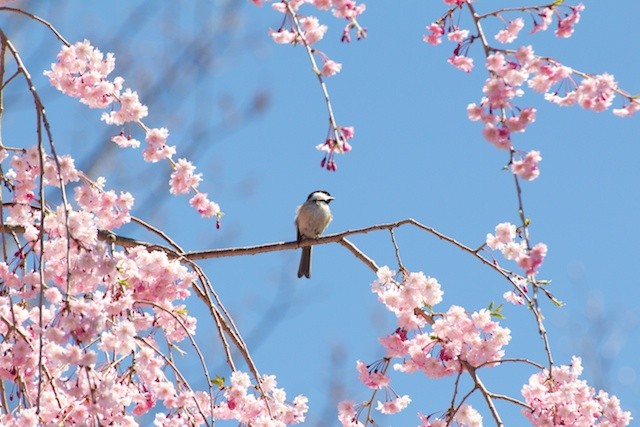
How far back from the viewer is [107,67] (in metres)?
3.82

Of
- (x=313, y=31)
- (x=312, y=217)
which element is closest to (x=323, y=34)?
(x=313, y=31)

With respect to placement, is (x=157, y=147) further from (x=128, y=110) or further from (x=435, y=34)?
(x=435, y=34)

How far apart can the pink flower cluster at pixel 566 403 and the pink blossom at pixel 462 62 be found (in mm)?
1049

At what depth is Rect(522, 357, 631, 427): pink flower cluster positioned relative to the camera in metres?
3.30

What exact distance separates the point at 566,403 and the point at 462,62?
3.90 feet

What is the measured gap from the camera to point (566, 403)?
3307mm

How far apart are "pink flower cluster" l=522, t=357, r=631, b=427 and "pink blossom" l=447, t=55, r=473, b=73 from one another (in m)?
1.05

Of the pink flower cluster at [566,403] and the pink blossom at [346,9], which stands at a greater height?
the pink blossom at [346,9]

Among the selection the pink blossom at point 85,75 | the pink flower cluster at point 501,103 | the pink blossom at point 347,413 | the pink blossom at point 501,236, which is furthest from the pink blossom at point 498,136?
the pink blossom at point 85,75

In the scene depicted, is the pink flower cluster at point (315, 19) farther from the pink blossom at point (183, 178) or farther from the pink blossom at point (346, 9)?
the pink blossom at point (183, 178)

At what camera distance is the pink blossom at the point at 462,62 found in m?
3.21

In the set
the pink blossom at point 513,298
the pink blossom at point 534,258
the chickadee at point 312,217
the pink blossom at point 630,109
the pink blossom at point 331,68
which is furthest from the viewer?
the chickadee at point 312,217

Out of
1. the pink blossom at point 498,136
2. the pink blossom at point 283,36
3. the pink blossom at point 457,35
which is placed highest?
the pink blossom at point 457,35

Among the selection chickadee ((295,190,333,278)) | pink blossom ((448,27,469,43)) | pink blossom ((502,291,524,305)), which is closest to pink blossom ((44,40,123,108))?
pink blossom ((448,27,469,43))
